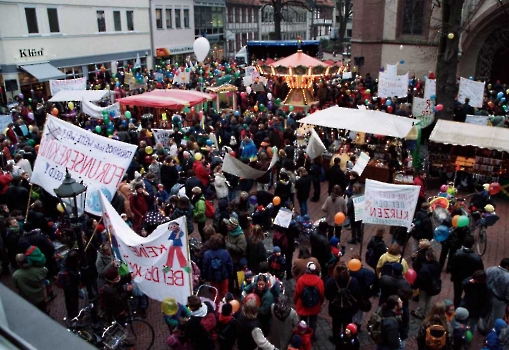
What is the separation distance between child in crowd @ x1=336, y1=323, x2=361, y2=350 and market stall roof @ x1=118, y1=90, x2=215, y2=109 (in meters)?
12.3

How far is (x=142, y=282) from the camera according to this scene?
659cm

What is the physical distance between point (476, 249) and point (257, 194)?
4.82 metres

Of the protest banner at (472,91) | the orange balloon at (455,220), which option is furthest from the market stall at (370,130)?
the protest banner at (472,91)

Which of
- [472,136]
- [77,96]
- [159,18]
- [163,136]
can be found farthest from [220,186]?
[159,18]

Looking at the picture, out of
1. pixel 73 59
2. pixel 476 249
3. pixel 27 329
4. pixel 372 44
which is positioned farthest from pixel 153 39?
pixel 27 329

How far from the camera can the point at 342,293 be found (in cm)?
640

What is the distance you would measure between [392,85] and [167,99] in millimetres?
9633

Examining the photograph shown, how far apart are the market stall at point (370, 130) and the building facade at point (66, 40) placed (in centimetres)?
1794

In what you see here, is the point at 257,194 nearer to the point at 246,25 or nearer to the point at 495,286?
the point at 495,286

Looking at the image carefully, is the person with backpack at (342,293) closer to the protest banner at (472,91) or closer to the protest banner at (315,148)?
the protest banner at (315,148)

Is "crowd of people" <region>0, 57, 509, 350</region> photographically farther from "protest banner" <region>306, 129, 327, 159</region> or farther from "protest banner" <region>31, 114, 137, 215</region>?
"protest banner" <region>31, 114, 137, 215</region>

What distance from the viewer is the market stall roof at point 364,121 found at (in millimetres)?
13023

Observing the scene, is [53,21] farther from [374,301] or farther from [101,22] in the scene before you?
[374,301]

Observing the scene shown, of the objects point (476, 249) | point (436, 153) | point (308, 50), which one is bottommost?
point (476, 249)
